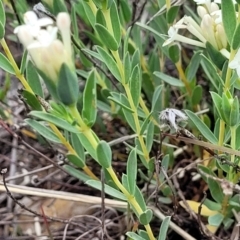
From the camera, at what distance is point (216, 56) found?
86 centimetres

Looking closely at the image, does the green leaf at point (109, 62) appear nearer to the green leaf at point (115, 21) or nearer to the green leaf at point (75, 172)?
the green leaf at point (115, 21)

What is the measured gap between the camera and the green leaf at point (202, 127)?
924mm

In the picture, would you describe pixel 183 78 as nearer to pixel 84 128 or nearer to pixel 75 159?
pixel 75 159

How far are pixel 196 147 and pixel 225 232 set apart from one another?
204 mm

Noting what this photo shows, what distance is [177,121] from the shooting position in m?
0.90

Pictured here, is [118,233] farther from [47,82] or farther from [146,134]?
[47,82]

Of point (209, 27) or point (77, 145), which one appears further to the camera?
point (77, 145)

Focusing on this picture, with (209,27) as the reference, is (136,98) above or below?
below

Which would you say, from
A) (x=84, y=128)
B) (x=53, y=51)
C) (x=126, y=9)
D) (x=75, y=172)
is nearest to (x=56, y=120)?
(x=84, y=128)

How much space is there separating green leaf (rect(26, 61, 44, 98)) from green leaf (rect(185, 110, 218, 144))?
28 cm

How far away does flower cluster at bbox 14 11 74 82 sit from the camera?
61 cm

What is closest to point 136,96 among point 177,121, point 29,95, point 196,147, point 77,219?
point 177,121

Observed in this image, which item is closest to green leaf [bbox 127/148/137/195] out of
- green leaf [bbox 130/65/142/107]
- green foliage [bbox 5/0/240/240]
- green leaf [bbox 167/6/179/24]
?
green foliage [bbox 5/0/240/240]

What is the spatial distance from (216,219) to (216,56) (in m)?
0.36
